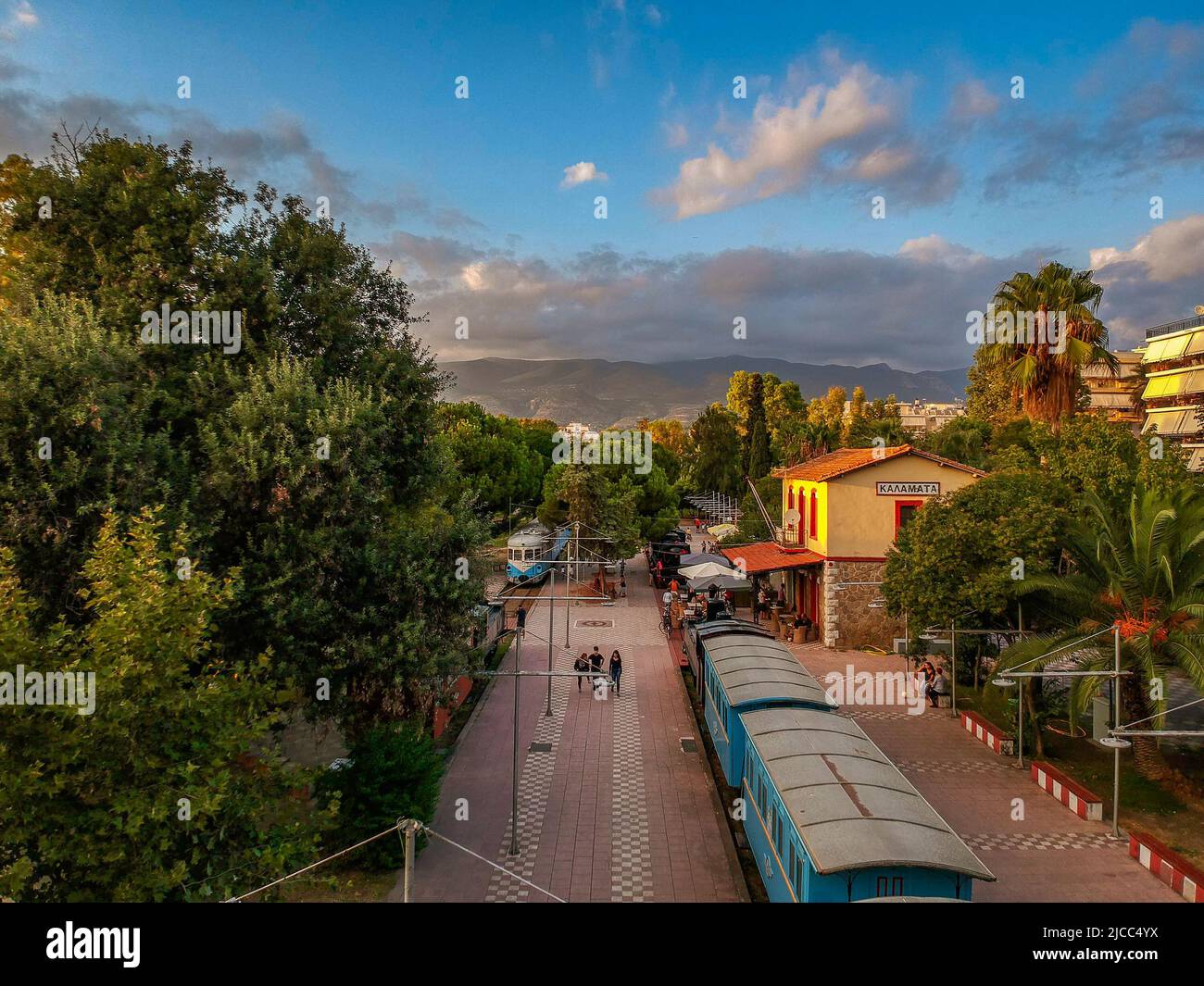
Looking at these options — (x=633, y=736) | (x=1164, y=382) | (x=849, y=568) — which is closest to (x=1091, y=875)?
(x=633, y=736)

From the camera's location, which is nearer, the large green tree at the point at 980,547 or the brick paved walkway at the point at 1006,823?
the brick paved walkway at the point at 1006,823

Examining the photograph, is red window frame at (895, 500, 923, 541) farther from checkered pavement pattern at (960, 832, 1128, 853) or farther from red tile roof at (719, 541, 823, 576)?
checkered pavement pattern at (960, 832, 1128, 853)

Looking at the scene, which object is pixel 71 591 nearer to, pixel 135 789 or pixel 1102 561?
pixel 135 789

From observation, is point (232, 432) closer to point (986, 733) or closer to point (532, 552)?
point (986, 733)

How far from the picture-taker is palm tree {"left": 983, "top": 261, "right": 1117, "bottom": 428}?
1176 inches

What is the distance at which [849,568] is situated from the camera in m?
29.3

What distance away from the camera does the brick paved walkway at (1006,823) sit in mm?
12578

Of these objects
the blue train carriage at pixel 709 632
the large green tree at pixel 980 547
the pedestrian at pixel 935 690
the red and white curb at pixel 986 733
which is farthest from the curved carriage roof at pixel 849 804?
the pedestrian at pixel 935 690

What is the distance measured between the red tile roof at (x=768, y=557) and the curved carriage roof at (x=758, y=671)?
8473 millimetres

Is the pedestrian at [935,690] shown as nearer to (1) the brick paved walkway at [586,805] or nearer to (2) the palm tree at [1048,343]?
(1) the brick paved walkway at [586,805]

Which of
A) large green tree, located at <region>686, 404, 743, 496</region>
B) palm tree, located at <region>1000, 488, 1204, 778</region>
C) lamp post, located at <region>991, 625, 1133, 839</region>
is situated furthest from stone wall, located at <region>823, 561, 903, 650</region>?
large green tree, located at <region>686, 404, 743, 496</region>
